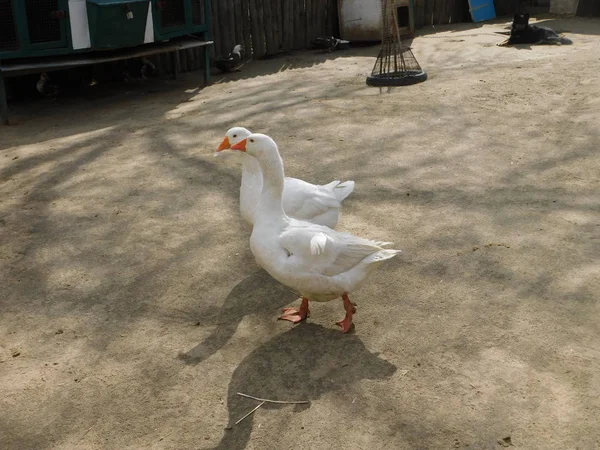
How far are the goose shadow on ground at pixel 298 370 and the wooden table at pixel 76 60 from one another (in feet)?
20.2

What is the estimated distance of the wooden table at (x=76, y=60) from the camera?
28.1 feet

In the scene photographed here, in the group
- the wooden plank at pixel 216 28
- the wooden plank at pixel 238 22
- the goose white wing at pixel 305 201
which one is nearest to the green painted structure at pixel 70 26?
the wooden plank at pixel 216 28

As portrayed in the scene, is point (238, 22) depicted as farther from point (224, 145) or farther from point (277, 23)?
point (224, 145)

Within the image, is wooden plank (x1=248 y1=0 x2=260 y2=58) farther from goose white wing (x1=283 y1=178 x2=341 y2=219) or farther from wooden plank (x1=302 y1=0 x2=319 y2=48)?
goose white wing (x1=283 y1=178 x2=341 y2=219)

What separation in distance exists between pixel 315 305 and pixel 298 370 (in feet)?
2.49

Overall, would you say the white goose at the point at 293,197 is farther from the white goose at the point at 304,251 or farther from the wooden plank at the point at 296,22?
the wooden plank at the point at 296,22

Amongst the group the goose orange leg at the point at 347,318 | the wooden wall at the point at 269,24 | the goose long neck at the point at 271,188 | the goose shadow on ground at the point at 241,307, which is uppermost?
the wooden wall at the point at 269,24

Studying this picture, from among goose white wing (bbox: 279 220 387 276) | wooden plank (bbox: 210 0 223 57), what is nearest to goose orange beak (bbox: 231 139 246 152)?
goose white wing (bbox: 279 220 387 276)

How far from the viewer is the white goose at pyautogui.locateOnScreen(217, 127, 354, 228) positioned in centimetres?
457

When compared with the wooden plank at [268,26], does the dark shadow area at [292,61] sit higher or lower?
lower

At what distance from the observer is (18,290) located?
4.57m

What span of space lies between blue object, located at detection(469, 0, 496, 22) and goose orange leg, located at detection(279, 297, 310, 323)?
47.8ft

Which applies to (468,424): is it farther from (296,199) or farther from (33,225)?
(33,225)

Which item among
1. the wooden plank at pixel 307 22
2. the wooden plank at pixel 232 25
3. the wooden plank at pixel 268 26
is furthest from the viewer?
the wooden plank at pixel 307 22
